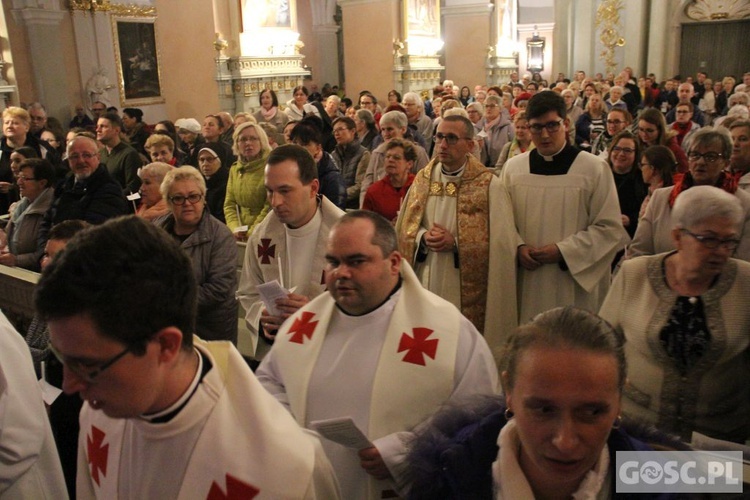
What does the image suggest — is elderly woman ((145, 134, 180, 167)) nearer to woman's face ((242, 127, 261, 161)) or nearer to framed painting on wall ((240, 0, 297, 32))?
woman's face ((242, 127, 261, 161))

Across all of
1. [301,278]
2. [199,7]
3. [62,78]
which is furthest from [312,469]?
[199,7]

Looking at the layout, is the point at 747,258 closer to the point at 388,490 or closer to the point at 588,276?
the point at 588,276

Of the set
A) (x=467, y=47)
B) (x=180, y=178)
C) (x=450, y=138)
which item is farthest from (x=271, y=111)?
(x=467, y=47)

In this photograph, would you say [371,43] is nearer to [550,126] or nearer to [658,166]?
[658,166]

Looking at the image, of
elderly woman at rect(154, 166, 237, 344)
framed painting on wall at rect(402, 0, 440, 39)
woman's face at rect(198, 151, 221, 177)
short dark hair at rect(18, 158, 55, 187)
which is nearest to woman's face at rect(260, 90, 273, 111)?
woman's face at rect(198, 151, 221, 177)

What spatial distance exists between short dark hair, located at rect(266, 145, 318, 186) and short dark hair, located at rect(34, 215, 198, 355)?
2.11 m

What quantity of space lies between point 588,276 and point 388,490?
234cm

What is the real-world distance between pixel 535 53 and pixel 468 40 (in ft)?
30.4

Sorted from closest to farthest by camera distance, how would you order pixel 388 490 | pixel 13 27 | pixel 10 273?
pixel 388 490
pixel 10 273
pixel 13 27

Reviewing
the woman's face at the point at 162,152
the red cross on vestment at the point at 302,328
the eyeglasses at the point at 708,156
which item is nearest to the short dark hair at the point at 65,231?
the red cross on vestment at the point at 302,328

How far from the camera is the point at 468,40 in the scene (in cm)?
2436

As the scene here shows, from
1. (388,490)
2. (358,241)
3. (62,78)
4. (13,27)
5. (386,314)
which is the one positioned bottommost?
(388,490)

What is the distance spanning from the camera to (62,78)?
12484mm

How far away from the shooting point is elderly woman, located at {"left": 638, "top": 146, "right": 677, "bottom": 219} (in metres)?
5.08
